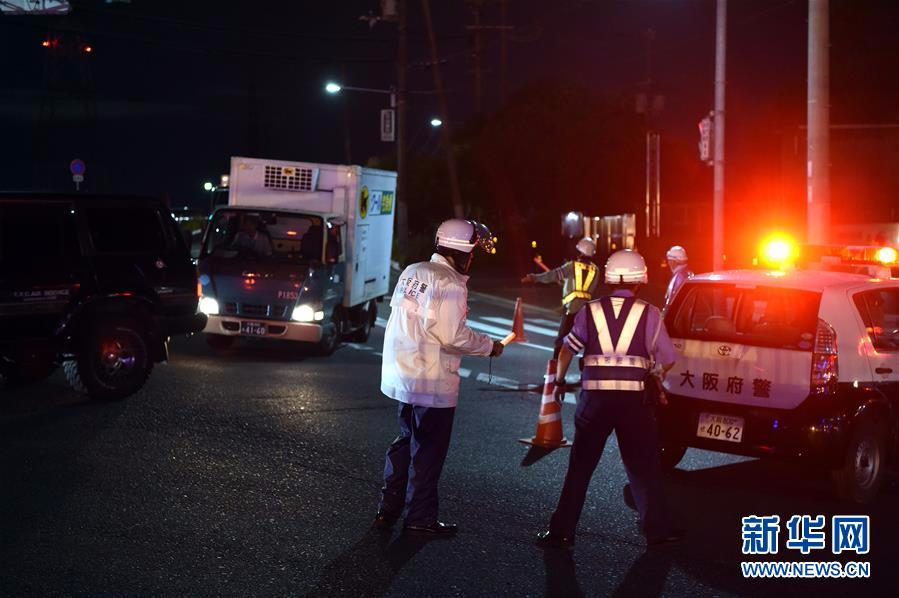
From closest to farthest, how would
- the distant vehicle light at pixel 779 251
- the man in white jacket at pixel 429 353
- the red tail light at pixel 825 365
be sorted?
the man in white jacket at pixel 429 353, the red tail light at pixel 825 365, the distant vehicle light at pixel 779 251

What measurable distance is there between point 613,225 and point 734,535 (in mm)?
43590

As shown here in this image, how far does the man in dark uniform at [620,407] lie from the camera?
668 cm

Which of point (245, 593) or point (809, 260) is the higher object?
point (809, 260)

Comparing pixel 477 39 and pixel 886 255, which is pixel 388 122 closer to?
pixel 477 39

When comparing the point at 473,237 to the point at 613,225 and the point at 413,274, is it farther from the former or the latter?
the point at 613,225

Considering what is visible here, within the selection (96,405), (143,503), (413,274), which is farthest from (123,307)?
(413,274)

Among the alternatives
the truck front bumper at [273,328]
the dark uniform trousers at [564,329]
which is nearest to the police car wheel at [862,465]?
the dark uniform trousers at [564,329]

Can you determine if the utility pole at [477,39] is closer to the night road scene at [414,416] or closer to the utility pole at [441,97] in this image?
the utility pole at [441,97]

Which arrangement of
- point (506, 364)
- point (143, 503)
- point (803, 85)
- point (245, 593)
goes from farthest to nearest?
1. point (803, 85)
2. point (506, 364)
3. point (143, 503)
4. point (245, 593)

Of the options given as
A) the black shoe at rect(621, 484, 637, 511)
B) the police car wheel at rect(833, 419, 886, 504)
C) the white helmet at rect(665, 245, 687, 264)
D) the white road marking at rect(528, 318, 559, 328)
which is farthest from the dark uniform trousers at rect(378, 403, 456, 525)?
the white road marking at rect(528, 318, 559, 328)

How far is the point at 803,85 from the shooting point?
132 feet

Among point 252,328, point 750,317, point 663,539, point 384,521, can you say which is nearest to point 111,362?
point 252,328

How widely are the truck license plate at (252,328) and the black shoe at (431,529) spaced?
887cm

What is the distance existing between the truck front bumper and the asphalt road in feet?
10.4
